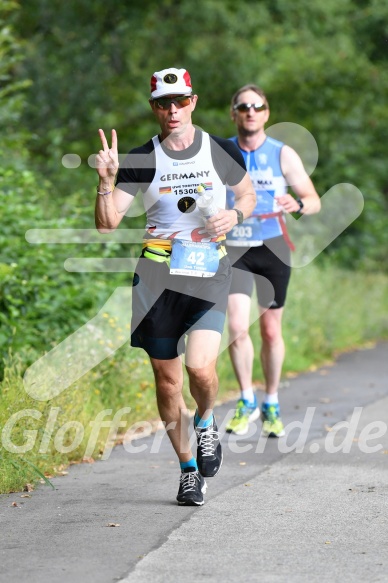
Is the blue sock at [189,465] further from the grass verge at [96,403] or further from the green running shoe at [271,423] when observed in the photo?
the green running shoe at [271,423]

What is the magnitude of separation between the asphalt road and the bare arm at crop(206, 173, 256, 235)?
4.88 feet

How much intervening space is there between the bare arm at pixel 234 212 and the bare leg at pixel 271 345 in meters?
2.57

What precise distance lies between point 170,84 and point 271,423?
3.49m

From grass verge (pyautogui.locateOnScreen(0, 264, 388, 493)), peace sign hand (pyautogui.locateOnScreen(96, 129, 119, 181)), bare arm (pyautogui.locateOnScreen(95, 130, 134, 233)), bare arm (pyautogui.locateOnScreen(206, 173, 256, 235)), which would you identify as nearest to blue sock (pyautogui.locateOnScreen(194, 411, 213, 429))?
grass verge (pyautogui.locateOnScreen(0, 264, 388, 493))

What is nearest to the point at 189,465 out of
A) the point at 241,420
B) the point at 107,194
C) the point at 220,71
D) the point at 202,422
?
the point at 202,422

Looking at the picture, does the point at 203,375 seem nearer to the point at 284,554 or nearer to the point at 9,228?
the point at 284,554

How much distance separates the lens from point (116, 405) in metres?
9.56

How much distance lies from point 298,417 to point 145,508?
151 inches

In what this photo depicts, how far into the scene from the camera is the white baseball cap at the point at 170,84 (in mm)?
6566

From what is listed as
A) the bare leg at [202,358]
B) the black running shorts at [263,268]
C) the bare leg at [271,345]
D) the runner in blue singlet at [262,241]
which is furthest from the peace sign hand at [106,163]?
the bare leg at [271,345]

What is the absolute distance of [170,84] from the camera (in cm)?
659

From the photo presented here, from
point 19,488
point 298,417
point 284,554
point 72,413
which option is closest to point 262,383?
point 298,417

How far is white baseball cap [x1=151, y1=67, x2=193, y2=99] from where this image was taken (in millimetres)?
6566

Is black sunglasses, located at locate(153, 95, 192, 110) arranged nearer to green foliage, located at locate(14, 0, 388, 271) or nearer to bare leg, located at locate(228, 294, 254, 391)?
bare leg, located at locate(228, 294, 254, 391)
